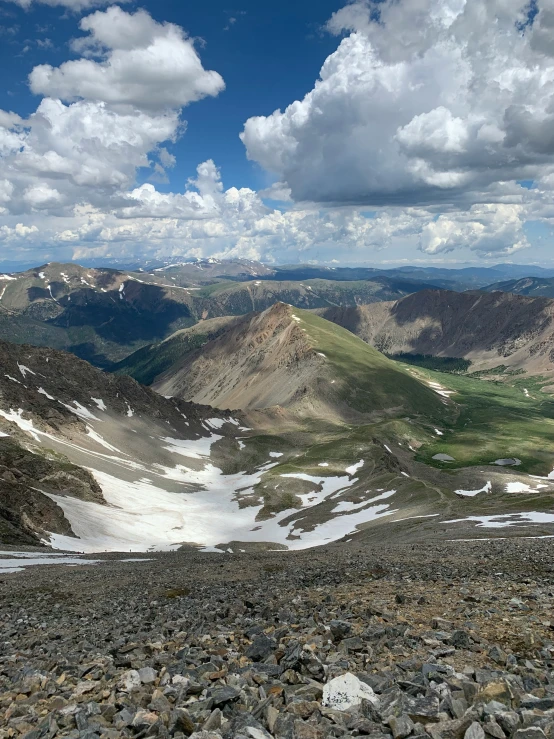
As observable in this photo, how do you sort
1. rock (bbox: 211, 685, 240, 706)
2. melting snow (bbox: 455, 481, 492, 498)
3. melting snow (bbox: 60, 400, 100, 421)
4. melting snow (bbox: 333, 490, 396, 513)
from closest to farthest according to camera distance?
rock (bbox: 211, 685, 240, 706), melting snow (bbox: 333, 490, 396, 513), melting snow (bbox: 455, 481, 492, 498), melting snow (bbox: 60, 400, 100, 421)

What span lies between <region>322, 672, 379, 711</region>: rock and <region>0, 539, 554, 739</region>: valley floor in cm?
3

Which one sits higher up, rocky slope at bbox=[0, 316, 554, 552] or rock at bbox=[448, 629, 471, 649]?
rock at bbox=[448, 629, 471, 649]

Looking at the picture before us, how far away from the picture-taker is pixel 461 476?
156 metres

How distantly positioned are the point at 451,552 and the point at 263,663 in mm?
29830

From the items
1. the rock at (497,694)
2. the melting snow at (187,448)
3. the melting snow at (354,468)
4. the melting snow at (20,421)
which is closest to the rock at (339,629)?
the rock at (497,694)

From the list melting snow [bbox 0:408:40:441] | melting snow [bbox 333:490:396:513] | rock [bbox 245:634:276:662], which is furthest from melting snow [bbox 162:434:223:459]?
rock [bbox 245:634:276:662]

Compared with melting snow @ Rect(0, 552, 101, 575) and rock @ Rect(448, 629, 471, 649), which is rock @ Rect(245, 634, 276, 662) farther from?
melting snow @ Rect(0, 552, 101, 575)

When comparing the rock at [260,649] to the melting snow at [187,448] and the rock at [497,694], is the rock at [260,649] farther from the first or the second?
the melting snow at [187,448]

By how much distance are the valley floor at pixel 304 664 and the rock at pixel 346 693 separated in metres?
0.03

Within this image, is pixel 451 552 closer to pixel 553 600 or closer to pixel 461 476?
pixel 553 600

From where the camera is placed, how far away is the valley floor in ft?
28.1

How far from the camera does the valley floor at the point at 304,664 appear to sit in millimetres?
8578

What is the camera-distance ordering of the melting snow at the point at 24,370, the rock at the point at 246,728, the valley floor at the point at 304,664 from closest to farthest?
the rock at the point at 246,728 → the valley floor at the point at 304,664 → the melting snow at the point at 24,370

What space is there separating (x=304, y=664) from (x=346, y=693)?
1966mm
